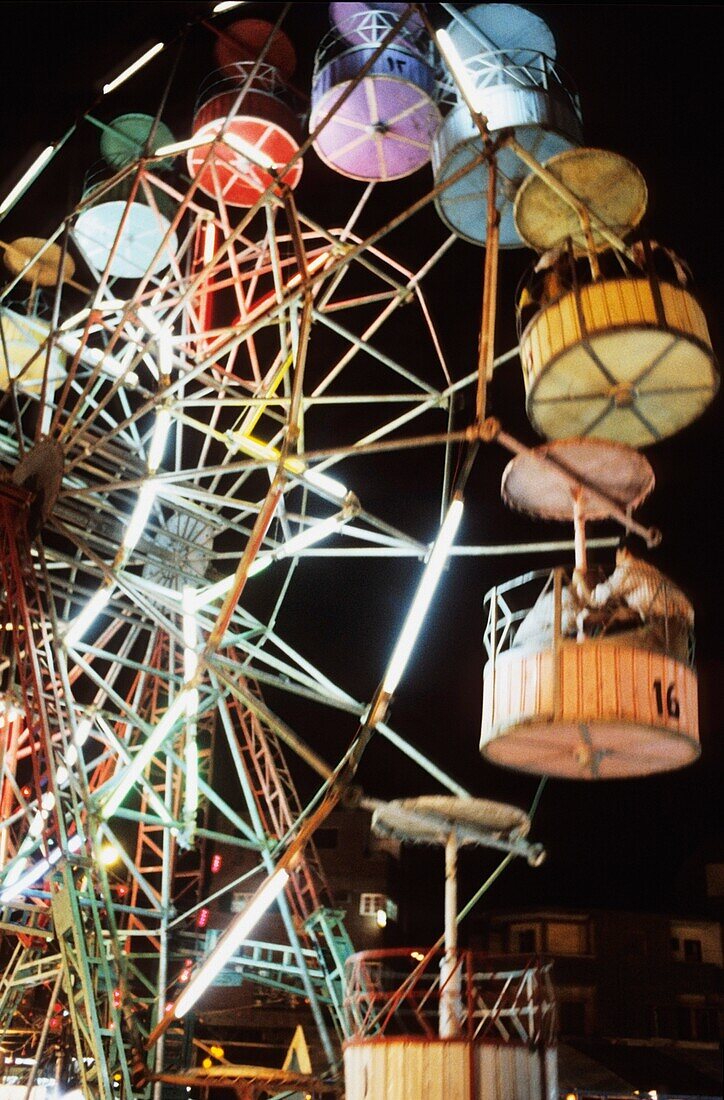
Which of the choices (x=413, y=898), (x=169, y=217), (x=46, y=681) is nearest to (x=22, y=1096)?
(x=46, y=681)

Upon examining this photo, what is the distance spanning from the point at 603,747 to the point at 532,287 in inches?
208

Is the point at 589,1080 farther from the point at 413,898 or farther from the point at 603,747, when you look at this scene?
the point at 603,747

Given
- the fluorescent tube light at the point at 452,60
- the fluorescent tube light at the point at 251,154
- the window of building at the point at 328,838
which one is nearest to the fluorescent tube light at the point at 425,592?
the fluorescent tube light at the point at 452,60

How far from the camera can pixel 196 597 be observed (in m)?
15.5

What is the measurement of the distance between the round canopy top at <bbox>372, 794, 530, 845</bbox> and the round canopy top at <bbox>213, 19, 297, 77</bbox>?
1271 centimetres

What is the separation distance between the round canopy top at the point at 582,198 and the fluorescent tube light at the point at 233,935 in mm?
7765

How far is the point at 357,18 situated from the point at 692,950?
166ft

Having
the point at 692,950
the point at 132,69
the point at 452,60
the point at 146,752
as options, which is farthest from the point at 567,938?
the point at 452,60

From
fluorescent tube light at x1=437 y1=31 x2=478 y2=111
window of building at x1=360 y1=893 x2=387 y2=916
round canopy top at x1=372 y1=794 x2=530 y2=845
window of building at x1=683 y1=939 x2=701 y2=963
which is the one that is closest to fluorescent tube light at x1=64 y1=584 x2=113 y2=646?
round canopy top at x1=372 y1=794 x2=530 y2=845

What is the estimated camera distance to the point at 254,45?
17.7 meters

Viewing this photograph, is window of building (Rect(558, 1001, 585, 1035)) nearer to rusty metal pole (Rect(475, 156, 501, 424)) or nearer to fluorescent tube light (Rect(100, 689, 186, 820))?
fluorescent tube light (Rect(100, 689, 186, 820))

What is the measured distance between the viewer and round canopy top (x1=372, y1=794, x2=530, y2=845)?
40.9 ft

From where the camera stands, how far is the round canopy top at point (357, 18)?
15695 millimetres

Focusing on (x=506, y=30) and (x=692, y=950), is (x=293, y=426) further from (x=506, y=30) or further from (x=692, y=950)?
(x=692, y=950)
